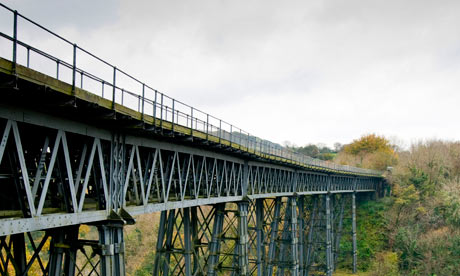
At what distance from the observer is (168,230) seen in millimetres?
15164

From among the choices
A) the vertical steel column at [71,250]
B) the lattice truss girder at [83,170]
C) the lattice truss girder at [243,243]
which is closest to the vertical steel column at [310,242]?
the lattice truss girder at [243,243]

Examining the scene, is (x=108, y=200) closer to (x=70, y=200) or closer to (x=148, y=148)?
(x=70, y=200)

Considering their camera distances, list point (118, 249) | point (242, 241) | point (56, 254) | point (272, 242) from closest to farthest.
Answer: point (56, 254) < point (118, 249) < point (242, 241) < point (272, 242)

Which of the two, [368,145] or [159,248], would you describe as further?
[368,145]

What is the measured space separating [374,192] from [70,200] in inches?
1829

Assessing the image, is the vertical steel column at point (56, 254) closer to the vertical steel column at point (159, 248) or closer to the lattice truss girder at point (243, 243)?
the lattice truss girder at point (243, 243)

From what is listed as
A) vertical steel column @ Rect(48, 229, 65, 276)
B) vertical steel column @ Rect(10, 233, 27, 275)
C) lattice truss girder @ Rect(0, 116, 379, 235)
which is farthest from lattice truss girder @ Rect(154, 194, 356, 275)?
vertical steel column @ Rect(10, 233, 27, 275)

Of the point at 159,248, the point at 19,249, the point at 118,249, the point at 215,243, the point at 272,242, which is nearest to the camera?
the point at 19,249

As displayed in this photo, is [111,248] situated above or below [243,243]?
above

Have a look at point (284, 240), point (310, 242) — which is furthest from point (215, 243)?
point (310, 242)

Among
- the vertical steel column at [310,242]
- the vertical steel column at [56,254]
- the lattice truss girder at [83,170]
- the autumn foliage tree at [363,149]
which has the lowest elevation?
the vertical steel column at [310,242]

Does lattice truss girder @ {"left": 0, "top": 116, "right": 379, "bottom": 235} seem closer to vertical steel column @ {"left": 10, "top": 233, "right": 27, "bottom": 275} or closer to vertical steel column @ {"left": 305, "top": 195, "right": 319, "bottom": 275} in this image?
vertical steel column @ {"left": 10, "top": 233, "right": 27, "bottom": 275}

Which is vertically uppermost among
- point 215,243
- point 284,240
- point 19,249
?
point 19,249

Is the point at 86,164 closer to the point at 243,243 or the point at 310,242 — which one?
the point at 243,243
